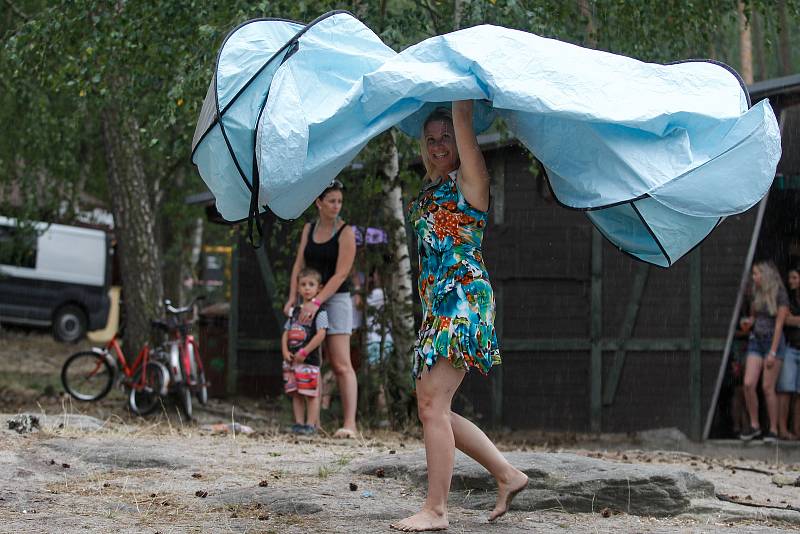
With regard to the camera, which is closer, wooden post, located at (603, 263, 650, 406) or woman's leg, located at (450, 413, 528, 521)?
woman's leg, located at (450, 413, 528, 521)

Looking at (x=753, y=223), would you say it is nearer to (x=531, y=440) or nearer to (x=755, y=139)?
(x=531, y=440)

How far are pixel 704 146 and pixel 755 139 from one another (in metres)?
0.21

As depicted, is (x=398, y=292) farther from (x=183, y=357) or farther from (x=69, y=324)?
(x=69, y=324)

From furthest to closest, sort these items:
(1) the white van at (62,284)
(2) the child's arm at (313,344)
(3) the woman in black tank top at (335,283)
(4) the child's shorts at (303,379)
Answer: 1. (1) the white van at (62,284)
2. (4) the child's shorts at (303,379)
3. (2) the child's arm at (313,344)
4. (3) the woman in black tank top at (335,283)

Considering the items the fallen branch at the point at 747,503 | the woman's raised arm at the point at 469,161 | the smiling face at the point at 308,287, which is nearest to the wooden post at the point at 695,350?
the smiling face at the point at 308,287

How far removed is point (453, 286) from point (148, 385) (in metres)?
8.10

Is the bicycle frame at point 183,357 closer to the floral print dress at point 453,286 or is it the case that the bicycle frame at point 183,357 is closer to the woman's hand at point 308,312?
the woman's hand at point 308,312

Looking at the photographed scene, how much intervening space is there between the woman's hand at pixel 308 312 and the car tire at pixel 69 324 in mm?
17262

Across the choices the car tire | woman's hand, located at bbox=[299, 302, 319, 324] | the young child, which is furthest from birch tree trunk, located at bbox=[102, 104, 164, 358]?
the car tire

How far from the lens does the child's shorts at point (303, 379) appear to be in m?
9.77

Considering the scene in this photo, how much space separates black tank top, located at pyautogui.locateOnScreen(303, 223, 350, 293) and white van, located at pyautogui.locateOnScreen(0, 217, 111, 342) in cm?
1592

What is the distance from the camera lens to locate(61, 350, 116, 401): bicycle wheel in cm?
1406

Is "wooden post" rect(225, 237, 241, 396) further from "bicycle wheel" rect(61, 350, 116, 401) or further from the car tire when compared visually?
the car tire

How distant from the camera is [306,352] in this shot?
9695mm
